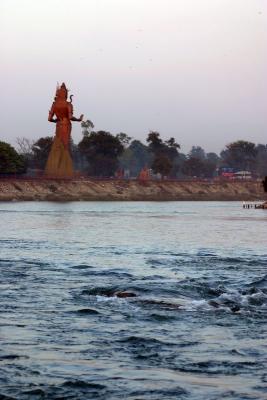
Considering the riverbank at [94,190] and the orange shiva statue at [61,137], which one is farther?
the orange shiva statue at [61,137]

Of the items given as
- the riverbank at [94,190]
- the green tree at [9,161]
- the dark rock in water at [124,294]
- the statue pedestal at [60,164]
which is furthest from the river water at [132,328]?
the statue pedestal at [60,164]

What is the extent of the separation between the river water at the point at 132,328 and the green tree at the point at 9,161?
422ft

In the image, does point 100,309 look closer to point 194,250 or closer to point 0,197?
point 194,250

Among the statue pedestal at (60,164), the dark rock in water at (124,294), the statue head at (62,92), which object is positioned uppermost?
the statue head at (62,92)

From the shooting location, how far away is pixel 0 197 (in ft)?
526

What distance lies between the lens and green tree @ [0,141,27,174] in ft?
546

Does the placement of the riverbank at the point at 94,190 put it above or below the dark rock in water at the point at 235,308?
above

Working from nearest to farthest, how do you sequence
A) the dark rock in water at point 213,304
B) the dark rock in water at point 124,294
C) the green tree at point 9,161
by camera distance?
the dark rock in water at point 213,304
the dark rock in water at point 124,294
the green tree at point 9,161

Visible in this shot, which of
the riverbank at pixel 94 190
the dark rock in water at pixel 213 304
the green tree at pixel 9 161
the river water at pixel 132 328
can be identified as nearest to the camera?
the river water at pixel 132 328

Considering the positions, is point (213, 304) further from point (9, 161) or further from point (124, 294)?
point (9, 161)

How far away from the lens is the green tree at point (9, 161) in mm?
166375

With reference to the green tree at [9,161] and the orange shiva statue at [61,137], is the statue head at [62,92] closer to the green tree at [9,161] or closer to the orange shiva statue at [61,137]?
the orange shiva statue at [61,137]

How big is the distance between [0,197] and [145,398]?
149052mm

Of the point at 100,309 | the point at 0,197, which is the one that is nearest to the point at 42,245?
the point at 100,309
